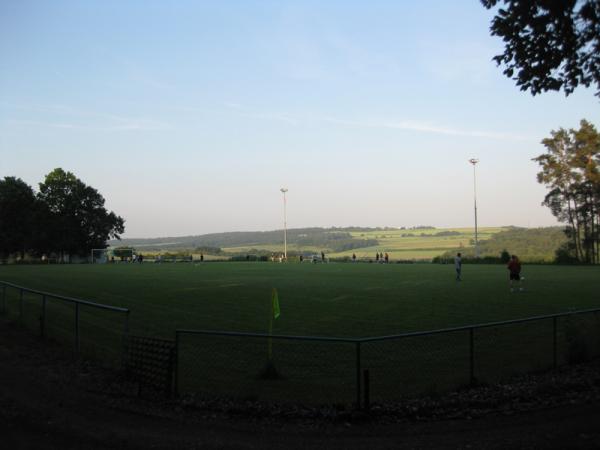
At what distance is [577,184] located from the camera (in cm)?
7175

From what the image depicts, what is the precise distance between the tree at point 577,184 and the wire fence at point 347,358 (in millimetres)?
63780

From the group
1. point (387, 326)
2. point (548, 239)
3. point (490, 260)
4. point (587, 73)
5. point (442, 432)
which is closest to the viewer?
point (442, 432)

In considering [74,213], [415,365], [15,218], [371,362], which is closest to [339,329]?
[371,362]

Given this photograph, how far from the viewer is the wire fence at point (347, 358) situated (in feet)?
28.9

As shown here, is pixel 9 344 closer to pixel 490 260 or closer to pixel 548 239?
pixel 490 260

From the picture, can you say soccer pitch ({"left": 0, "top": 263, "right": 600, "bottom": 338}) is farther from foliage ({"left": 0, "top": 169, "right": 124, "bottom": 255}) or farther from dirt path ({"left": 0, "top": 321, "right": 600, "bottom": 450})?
foliage ({"left": 0, "top": 169, "right": 124, "bottom": 255})

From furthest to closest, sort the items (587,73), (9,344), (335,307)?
(335,307)
(9,344)
(587,73)

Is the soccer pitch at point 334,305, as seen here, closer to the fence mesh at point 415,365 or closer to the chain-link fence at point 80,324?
the chain-link fence at point 80,324

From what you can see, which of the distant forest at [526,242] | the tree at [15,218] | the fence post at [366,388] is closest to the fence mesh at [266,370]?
the fence post at [366,388]

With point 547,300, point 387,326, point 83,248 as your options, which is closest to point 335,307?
point 387,326

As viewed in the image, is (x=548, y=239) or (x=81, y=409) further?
(x=548, y=239)

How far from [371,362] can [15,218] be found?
3641 inches

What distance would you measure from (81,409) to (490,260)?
68299 millimetres

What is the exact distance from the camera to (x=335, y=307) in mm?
21016
